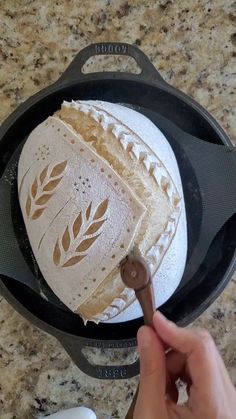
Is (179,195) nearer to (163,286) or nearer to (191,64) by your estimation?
(163,286)

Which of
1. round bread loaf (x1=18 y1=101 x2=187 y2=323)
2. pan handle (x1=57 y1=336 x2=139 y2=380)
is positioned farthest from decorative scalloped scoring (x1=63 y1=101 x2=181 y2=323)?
pan handle (x1=57 y1=336 x2=139 y2=380)

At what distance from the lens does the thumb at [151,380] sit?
61 centimetres

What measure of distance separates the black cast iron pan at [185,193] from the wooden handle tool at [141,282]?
6.5 inches

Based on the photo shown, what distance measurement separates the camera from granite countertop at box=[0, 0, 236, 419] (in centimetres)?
89

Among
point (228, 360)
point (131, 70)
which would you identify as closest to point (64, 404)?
point (228, 360)

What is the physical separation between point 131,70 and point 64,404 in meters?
0.45

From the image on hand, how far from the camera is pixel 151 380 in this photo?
618 mm

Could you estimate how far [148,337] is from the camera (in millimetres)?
643

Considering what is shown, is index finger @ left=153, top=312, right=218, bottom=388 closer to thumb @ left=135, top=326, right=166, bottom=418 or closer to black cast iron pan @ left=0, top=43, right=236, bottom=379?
thumb @ left=135, top=326, right=166, bottom=418

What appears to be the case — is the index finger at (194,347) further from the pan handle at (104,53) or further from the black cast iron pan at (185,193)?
the pan handle at (104,53)

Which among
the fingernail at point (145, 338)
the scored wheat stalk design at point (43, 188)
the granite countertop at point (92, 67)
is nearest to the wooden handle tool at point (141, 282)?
the fingernail at point (145, 338)

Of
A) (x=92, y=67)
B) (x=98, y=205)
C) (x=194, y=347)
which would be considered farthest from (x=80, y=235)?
(x=92, y=67)

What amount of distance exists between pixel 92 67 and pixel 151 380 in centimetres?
45

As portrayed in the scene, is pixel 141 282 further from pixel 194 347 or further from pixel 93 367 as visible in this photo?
pixel 93 367
